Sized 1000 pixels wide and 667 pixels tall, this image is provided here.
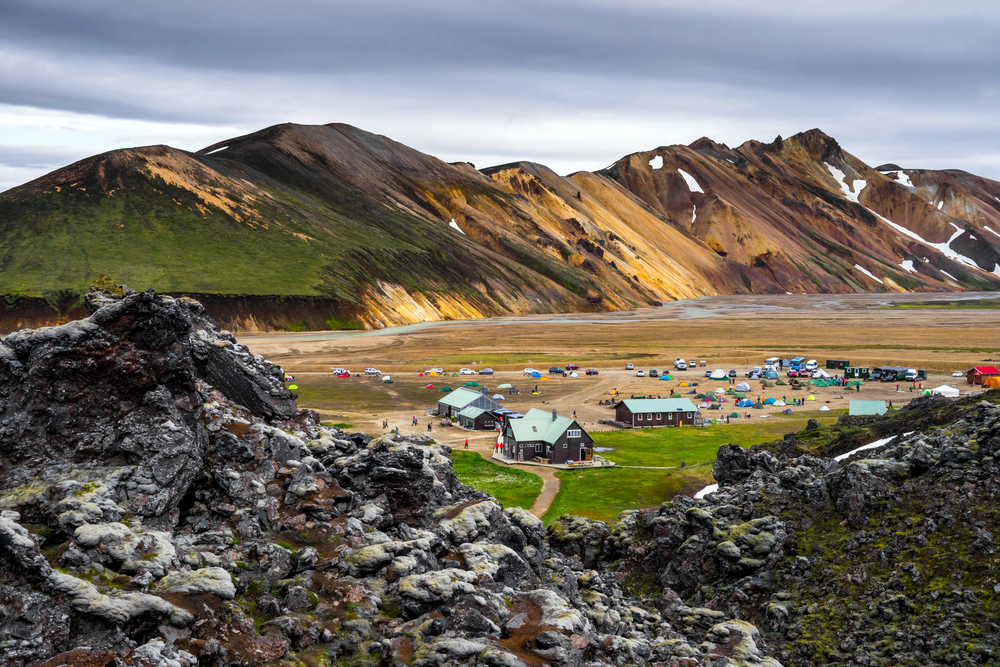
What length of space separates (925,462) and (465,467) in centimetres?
4330

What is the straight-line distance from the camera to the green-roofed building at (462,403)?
300ft

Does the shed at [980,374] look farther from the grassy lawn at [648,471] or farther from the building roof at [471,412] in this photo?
the building roof at [471,412]

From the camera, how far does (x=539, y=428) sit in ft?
244

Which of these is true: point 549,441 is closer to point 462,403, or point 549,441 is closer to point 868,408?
point 462,403

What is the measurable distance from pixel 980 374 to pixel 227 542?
380ft

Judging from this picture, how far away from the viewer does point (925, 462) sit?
3109 centimetres

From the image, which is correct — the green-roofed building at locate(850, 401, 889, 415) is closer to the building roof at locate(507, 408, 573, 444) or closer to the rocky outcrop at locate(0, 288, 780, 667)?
the building roof at locate(507, 408, 573, 444)

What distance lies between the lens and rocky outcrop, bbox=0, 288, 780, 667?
16.7 m

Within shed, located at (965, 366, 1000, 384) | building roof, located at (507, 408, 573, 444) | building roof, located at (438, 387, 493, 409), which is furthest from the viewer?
shed, located at (965, 366, 1000, 384)

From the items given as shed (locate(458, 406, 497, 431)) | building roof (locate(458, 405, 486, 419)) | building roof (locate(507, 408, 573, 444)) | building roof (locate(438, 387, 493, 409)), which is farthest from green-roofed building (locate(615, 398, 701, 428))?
building roof (locate(507, 408, 573, 444))

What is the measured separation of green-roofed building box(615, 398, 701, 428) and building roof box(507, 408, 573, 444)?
1866 centimetres

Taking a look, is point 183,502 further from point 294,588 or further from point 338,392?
point 338,392

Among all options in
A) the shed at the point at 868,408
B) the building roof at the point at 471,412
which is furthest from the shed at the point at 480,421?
the shed at the point at 868,408

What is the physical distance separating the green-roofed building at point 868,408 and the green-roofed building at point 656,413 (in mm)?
18666
